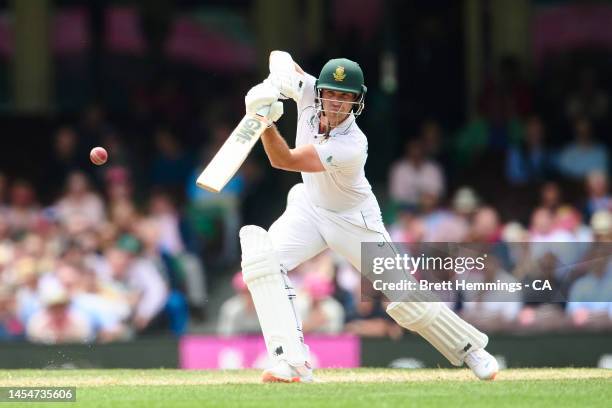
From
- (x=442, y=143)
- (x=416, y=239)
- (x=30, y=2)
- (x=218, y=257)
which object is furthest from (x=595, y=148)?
(x=30, y=2)

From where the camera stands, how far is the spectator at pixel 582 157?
46.0 feet

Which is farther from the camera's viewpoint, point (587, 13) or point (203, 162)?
point (587, 13)

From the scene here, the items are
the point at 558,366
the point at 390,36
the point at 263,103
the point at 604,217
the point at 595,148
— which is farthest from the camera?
the point at 390,36

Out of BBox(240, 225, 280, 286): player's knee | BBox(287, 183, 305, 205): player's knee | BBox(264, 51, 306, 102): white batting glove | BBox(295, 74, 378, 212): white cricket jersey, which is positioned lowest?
BBox(240, 225, 280, 286): player's knee

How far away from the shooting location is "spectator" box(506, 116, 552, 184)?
14.0m

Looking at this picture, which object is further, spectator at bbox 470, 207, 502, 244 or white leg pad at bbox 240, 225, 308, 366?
spectator at bbox 470, 207, 502, 244

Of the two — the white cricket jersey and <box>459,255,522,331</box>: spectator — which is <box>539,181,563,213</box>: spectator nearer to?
<box>459,255,522,331</box>: spectator

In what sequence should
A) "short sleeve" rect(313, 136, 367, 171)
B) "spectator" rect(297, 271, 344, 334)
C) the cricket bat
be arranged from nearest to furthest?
the cricket bat → "short sleeve" rect(313, 136, 367, 171) → "spectator" rect(297, 271, 344, 334)

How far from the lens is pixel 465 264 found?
1070 cm

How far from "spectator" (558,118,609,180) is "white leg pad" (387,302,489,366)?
5702 mm

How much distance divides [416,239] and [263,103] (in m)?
4.71

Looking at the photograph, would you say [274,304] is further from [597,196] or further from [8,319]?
[597,196]

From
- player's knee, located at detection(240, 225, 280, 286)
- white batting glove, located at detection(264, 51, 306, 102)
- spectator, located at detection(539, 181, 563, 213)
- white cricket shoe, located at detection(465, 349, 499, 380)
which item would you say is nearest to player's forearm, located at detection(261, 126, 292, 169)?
white batting glove, located at detection(264, 51, 306, 102)

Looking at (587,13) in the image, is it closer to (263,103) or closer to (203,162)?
(203,162)
